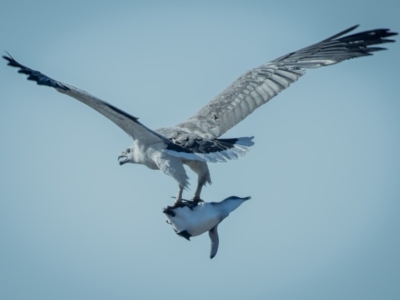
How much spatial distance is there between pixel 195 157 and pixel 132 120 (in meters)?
0.82

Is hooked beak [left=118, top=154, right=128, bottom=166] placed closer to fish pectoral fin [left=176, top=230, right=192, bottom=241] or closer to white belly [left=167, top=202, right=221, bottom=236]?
white belly [left=167, top=202, right=221, bottom=236]

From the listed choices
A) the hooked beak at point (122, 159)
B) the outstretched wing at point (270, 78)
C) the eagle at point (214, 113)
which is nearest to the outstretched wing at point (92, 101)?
the eagle at point (214, 113)

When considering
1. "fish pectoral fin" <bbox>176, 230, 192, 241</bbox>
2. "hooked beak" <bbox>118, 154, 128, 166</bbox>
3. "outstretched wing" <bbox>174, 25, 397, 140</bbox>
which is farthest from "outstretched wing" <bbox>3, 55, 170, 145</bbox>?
"fish pectoral fin" <bbox>176, 230, 192, 241</bbox>

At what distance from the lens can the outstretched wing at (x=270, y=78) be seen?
43.0 ft

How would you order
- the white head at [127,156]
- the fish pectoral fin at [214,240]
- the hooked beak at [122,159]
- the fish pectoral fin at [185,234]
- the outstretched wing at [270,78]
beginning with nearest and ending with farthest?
the fish pectoral fin at [185,234] → the fish pectoral fin at [214,240] → the white head at [127,156] → the hooked beak at [122,159] → the outstretched wing at [270,78]

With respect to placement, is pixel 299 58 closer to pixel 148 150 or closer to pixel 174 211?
pixel 148 150

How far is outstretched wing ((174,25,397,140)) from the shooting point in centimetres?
1312

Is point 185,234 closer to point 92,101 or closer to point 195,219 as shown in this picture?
point 195,219

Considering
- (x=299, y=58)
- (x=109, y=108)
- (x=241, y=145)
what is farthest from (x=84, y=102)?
(x=299, y=58)

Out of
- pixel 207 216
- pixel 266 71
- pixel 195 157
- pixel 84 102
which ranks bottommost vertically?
pixel 207 216

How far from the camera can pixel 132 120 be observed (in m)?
11.4

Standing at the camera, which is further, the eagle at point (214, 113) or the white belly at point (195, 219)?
the eagle at point (214, 113)

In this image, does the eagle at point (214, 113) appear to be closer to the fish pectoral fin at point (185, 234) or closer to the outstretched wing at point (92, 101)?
the outstretched wing at point (92, 101)

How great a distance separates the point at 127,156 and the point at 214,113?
4.53ft
